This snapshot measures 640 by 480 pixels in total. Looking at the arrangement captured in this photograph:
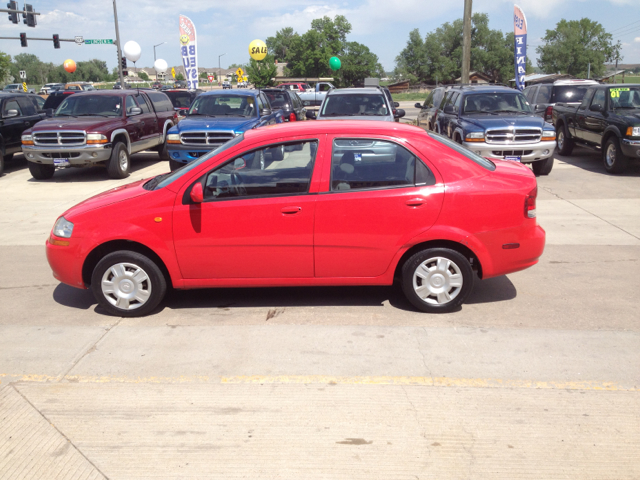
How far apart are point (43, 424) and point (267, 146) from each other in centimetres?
275

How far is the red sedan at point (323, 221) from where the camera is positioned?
16.2ft

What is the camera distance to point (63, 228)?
5250 millimetres

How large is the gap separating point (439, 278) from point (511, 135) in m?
7.60

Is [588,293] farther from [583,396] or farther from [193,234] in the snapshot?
[193,234]

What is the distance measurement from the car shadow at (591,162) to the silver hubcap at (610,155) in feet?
0.85

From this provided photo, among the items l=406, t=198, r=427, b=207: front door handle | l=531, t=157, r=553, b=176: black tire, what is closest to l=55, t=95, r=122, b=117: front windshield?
l=531, t=157, r=553, b=176: black tire

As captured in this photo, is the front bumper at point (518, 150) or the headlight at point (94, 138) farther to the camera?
the headlight at point (94, 138)

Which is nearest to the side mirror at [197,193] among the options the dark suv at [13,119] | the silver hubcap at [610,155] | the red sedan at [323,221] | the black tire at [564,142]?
the red sedan at [323,221]

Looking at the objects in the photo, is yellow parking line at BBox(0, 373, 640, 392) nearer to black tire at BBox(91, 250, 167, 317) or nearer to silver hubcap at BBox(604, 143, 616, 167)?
black tire at BBox(91, 250, 167, 317)

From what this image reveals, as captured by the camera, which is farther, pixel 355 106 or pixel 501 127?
pixel 355 106

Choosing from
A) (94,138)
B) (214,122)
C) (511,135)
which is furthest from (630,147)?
(94,138)

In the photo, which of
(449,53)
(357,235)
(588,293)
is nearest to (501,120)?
(588,293)

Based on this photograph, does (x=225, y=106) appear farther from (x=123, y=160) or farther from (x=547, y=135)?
(x=547, y=135)

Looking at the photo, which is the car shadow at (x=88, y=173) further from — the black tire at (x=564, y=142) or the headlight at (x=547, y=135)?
the black tire at (x=564, y=142)
